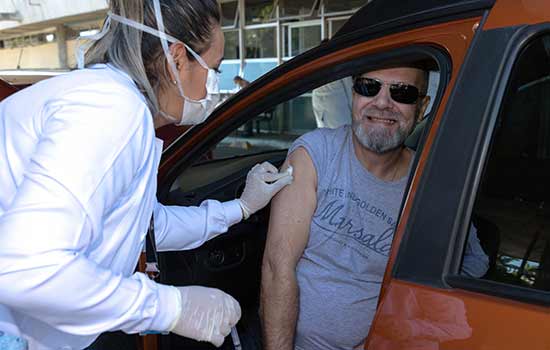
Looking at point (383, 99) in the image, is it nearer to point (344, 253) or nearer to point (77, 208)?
point (344, 253)

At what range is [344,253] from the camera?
176 cm

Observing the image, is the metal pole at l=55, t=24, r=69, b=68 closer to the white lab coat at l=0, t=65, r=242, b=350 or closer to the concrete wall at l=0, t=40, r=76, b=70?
the concrete wall at l=0, t=40, r=76, b=70

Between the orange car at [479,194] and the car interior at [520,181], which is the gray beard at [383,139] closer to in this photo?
the orange car at [479,194]

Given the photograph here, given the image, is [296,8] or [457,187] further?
[296,8]

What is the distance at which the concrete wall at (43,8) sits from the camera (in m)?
16.0

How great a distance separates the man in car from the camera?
1.74m

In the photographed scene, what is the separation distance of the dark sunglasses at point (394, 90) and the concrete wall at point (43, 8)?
14958mm

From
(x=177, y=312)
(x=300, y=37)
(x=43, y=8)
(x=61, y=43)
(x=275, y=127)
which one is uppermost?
(x=43, y=8)

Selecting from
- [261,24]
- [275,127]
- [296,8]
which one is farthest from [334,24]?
[275,127]

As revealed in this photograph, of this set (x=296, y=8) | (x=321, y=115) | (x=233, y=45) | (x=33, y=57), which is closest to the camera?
(x=321, y=115)

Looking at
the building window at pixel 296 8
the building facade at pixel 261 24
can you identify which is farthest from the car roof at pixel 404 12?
the building window at pixel 296 8

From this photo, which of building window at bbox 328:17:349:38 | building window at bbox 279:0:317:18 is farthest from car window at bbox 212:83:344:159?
building window at bbox 279:0:317:18

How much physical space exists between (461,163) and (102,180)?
76 cm

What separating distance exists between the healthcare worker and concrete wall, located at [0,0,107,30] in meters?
15.2
